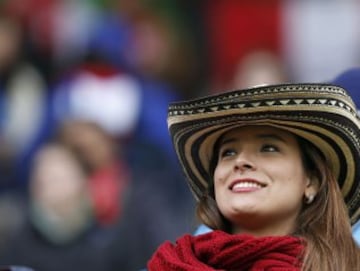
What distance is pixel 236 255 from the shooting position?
476cm

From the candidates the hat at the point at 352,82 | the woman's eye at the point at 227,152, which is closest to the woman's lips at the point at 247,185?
the woman's eye at the point at 227,152

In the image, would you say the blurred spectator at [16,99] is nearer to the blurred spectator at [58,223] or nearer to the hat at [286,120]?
the blurred spectator at [58,223]

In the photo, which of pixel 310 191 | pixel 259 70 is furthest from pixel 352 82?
pixel 259 70

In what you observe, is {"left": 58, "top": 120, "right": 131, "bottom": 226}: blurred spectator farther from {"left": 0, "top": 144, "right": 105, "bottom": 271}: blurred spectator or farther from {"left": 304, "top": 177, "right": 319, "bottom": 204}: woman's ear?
{"left": 304, "top": 177, "right": 319, "bottom": 204}: woman's ear

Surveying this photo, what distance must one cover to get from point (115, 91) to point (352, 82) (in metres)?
4.10

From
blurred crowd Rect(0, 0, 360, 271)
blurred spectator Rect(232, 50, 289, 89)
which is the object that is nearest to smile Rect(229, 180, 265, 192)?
blurred crowd Rect(0, 0, 360, 271)

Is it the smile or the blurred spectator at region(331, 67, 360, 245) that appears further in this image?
the blurred spectator at region(331, 67, 360, 245)

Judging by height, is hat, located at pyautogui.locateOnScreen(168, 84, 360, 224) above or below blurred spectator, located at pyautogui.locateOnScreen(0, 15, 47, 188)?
below

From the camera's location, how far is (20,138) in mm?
9844

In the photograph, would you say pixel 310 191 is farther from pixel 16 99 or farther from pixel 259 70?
pixel 16 99

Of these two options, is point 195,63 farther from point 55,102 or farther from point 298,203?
point 298,203

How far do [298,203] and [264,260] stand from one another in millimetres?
276

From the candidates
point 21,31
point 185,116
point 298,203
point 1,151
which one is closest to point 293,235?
point 298,203

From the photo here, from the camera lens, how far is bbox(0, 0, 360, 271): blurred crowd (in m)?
7.80
